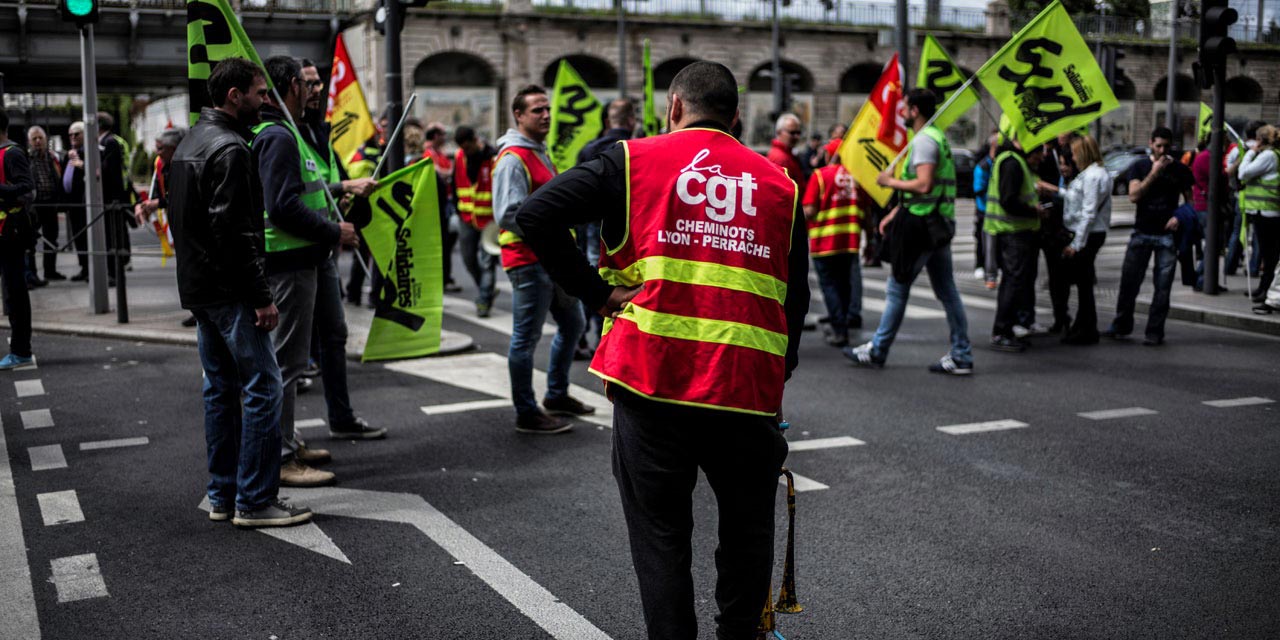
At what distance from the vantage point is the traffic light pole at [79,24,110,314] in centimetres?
1106

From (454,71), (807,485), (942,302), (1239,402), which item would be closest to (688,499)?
(807,485)

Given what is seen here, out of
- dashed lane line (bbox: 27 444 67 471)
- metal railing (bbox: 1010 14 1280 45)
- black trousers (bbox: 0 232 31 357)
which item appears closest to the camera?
dashed lane line (bbox: 27 444 67 471)

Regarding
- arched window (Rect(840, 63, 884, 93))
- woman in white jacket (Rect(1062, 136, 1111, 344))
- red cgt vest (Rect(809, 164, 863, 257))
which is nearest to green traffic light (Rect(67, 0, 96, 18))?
red cgt vest (Rect(809, 164, 863, 257))

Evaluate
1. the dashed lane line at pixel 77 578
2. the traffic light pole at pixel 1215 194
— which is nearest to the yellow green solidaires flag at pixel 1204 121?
the traffic light pole at pixel 1215 194

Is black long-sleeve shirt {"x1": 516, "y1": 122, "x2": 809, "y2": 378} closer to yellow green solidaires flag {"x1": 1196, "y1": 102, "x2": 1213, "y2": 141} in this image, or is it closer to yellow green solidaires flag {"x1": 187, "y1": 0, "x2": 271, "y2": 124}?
yellow green solidaires flag {"x1": 187, "y1": 0, "x2": 271, "y2": 124}

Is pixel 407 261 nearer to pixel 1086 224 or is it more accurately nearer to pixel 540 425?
pixel 540 425

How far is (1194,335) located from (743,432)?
338 inches

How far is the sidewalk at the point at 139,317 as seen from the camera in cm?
983

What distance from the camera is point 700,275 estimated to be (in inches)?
114

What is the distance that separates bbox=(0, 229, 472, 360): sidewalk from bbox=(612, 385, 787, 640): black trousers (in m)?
6.13

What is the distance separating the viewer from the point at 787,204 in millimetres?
3000

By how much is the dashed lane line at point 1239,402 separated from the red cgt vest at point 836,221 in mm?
3184

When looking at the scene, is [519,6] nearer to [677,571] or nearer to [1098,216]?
[1098,216]

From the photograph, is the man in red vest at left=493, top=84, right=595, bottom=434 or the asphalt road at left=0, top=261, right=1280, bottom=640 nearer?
the asphalt road at left=0, top=261, right=1280, bottom=640
